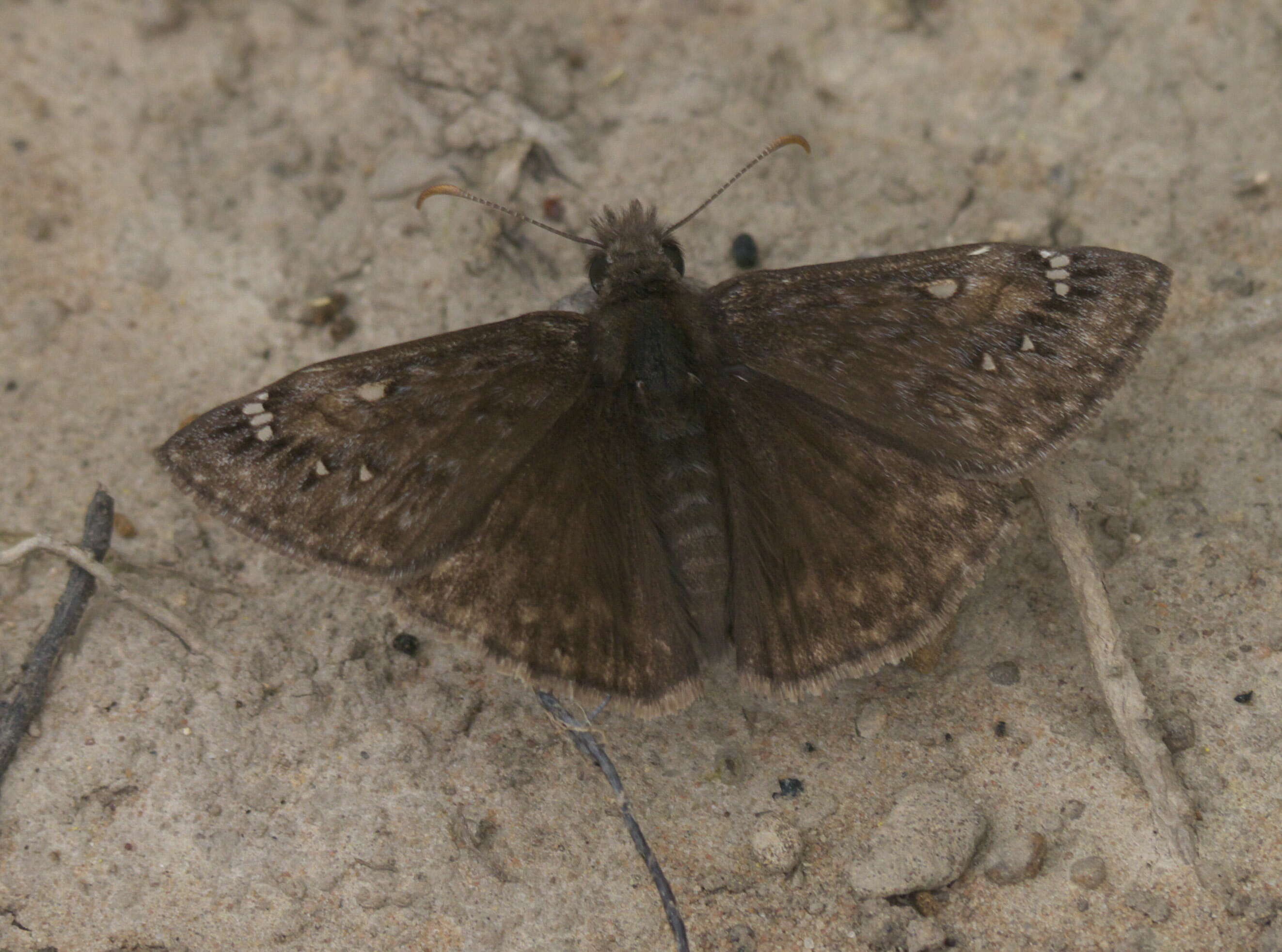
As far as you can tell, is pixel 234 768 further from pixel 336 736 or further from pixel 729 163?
pixel 729 163

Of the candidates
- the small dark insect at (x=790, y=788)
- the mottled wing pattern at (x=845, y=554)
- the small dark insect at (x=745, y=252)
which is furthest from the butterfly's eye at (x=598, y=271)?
the small dark insect at (x=790, y=788)

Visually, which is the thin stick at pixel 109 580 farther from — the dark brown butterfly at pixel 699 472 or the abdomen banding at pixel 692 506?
the abdomen banding at pixel 692 506

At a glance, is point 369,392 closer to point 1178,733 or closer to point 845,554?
point 845,554

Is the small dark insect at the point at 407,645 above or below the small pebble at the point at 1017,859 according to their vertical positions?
below

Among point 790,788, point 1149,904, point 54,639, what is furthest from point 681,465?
point 54,639

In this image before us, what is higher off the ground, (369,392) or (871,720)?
(369,392)

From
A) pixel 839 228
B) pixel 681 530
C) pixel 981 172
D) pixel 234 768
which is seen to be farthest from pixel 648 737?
pixel 981 172

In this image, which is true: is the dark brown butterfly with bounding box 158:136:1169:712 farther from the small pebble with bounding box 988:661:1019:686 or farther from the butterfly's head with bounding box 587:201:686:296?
the small pebble with bounding box 988:661:1019:686
